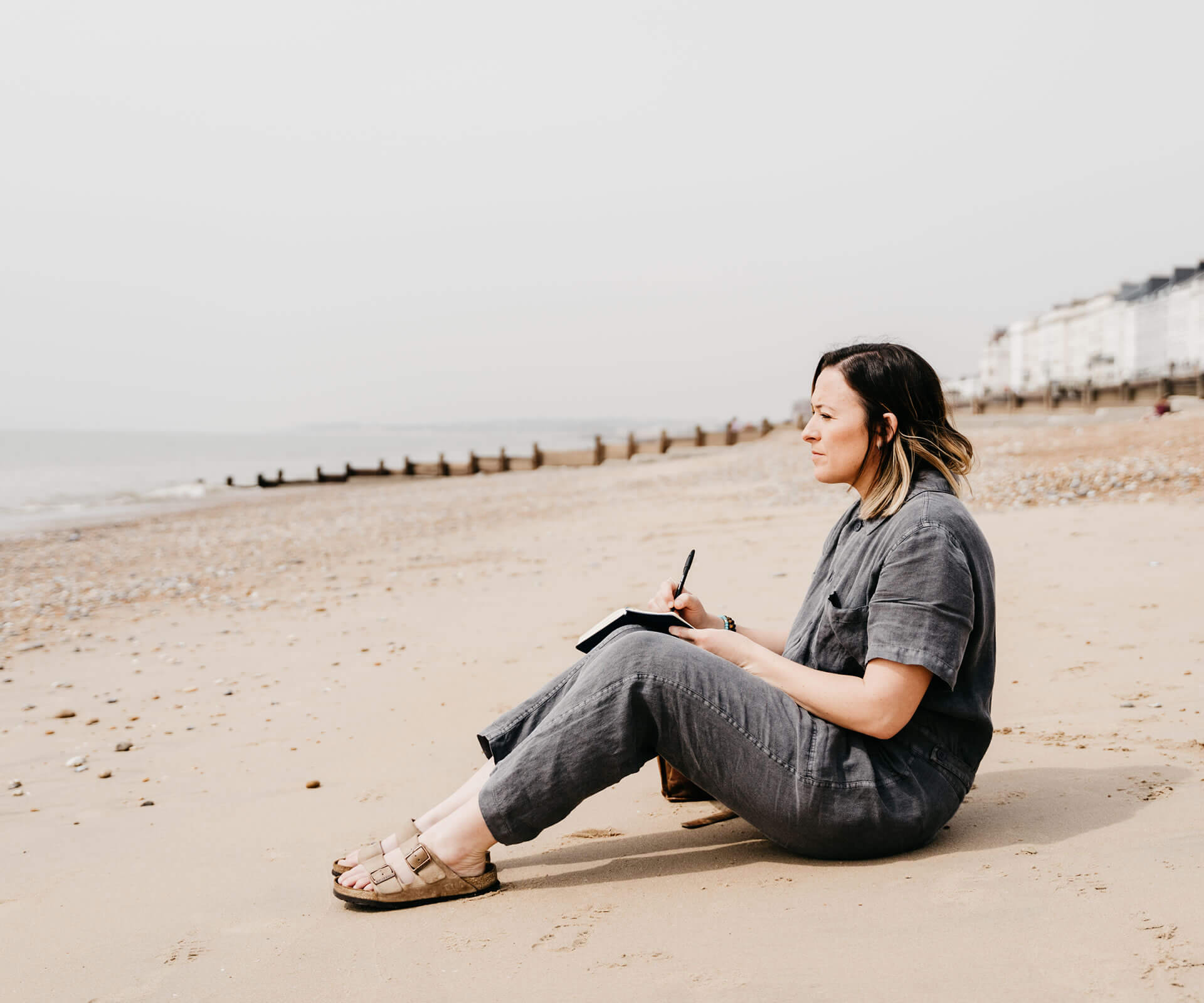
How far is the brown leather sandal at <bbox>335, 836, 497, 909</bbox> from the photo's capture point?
2443 mm

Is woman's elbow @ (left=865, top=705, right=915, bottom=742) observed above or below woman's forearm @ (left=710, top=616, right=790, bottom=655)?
below

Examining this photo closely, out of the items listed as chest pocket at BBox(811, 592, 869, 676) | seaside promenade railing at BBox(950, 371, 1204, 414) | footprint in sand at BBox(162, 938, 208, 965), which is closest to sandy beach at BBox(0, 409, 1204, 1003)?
footprint in sand at BBox(162, 938, 208, 965)

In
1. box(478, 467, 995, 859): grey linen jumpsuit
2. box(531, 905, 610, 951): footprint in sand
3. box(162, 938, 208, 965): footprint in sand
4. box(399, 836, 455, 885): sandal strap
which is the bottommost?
box(162, 938, 208, 965): footprint in sand

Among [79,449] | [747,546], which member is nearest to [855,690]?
[747,546]

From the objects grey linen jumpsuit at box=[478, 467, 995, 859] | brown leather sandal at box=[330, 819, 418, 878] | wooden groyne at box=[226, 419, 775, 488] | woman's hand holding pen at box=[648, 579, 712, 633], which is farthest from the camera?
wooden groyne at box=[226, 419, 775, 488]

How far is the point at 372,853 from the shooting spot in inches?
100.0

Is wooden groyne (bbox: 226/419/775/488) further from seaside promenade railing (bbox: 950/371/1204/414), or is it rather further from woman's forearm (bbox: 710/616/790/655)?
woman's forearm (bbox: 710/616/790/655)

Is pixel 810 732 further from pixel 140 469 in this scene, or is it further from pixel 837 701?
pixel 140 469

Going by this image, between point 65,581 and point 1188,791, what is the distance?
10687 millimetres

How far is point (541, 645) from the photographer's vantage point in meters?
5.55

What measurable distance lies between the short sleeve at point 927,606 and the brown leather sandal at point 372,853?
1339 mm

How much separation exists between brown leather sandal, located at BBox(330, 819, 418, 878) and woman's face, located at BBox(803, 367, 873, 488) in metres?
1.47

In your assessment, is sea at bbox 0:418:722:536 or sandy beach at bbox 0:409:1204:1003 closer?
sandy beach at bbox 0:409:1204:1003

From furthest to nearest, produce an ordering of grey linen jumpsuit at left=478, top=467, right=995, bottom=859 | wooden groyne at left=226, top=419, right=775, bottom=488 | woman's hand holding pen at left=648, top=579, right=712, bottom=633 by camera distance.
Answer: wooden groyne at left=226, top=419, right=775, bottom=488
woman's hand holding pen at left=648, top=579, right=712, bottom=633
grey linen jumpsuit at left=478, top=467, right=995, bottom=859
